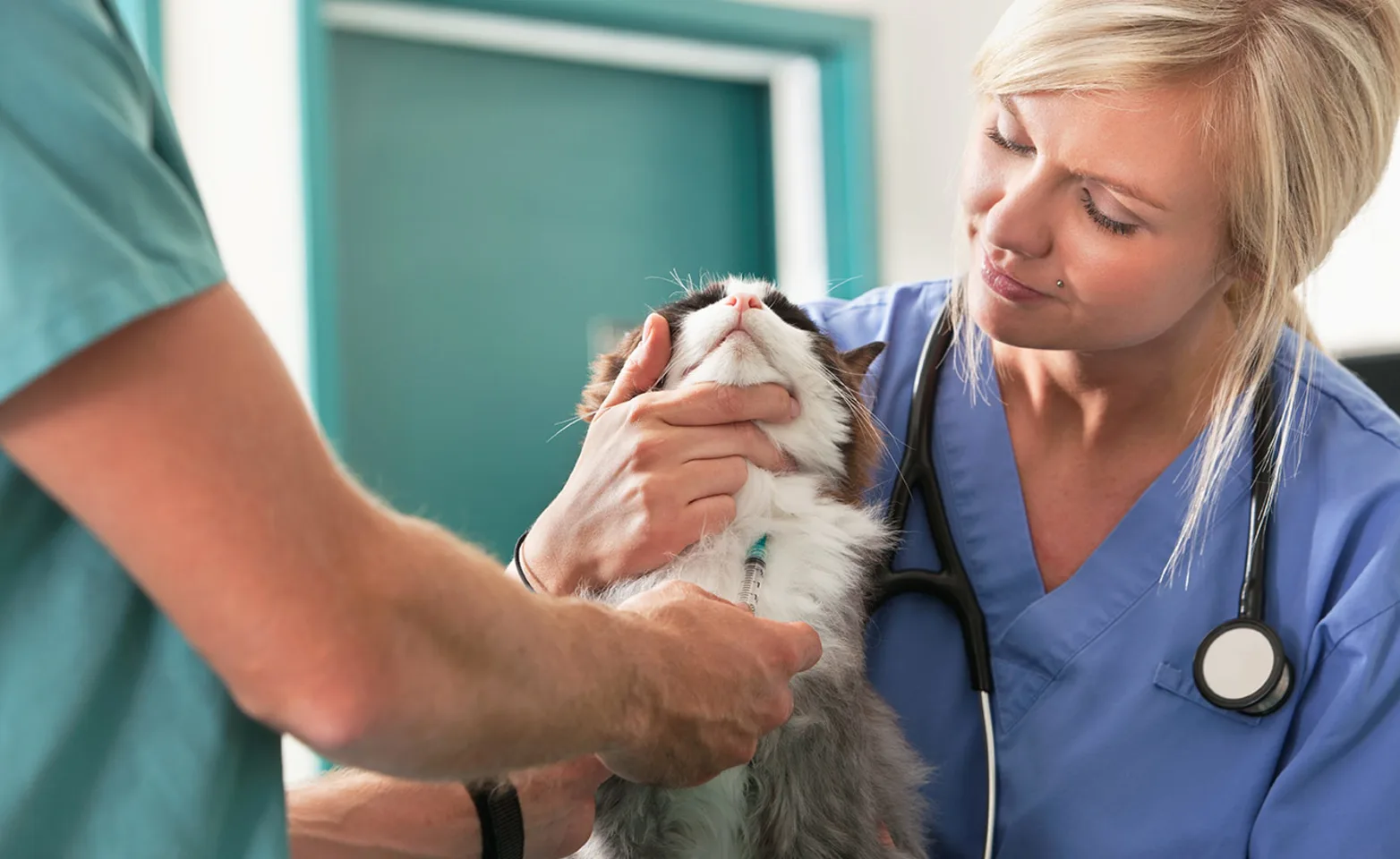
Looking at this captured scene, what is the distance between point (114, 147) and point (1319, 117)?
114 centimetres

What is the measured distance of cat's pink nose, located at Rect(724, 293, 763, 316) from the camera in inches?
47.2

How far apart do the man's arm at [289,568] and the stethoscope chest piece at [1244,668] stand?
0.69 meters

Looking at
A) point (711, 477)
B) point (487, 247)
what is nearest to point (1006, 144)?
point (711, 477)

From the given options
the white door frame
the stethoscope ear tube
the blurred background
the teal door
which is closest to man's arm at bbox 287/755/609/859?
the stethoscope ear tube

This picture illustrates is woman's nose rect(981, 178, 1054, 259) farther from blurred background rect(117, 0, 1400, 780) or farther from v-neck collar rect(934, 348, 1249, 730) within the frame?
blurred background rect(117, 0, 1400, 780)

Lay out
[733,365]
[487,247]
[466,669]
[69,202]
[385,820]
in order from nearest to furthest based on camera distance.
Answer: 1. [69,202]
2. [466,669]
3. [385,820]
4. [733,365]
5. [487,247]

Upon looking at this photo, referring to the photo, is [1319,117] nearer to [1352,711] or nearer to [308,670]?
[1352,711]

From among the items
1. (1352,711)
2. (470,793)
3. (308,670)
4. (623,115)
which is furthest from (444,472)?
(308,670)

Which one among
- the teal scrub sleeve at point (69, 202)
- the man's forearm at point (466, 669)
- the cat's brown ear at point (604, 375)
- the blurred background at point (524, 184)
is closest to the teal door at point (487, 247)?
the blurred background at point (524, 184)

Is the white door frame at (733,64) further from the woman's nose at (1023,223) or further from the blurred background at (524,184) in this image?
the woman's nose at (1023,223)

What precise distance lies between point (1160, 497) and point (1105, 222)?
0.31 m

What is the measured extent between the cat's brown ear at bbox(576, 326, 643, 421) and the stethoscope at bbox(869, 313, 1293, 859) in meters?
0.33

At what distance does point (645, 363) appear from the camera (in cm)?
121

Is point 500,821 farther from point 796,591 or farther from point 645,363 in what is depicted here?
point 645,363
